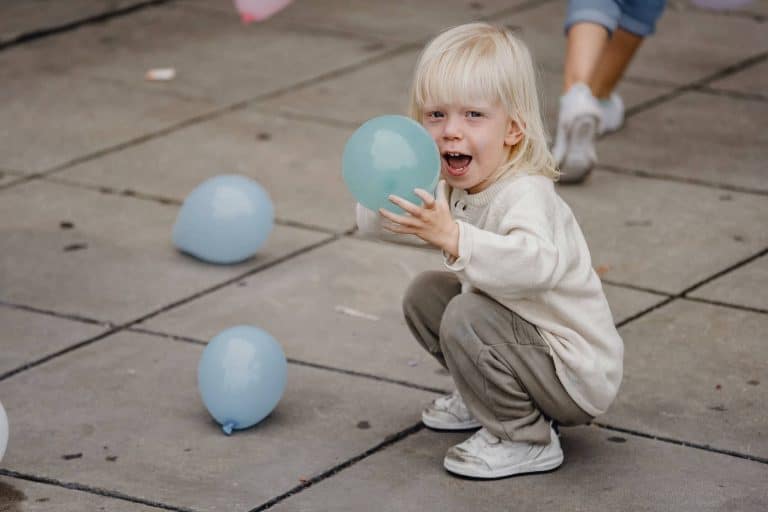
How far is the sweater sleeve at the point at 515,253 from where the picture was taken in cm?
359

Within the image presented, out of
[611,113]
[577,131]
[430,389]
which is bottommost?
[430,389]

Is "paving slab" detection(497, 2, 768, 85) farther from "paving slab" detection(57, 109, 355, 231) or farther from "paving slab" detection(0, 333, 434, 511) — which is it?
"paving slab" detection(0, 333, 434, 511)

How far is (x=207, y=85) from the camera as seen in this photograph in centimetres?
770

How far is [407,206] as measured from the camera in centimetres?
Result: 353

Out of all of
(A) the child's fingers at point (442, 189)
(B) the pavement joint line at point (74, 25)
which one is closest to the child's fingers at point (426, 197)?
(A) the child's fingers at point (442, 189)

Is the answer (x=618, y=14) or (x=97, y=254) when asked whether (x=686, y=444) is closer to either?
(x=97, y=254)

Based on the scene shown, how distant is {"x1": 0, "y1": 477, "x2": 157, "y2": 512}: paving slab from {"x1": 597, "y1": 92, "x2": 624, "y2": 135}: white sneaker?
12.5ft

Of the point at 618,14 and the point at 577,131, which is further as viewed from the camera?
the point at 618,14

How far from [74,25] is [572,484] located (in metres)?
5.78

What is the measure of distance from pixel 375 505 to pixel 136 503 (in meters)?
0.61

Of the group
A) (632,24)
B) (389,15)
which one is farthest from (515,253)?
(389,15)

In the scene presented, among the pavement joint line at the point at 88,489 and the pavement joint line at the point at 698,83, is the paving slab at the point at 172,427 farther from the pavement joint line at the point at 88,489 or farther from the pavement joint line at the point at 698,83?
the pavement joint line at the point at 698,83

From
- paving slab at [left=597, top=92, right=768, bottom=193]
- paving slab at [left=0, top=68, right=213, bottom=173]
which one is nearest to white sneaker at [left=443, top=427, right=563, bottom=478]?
paving slab at [left=597, top=92, right=768, bottom=193]

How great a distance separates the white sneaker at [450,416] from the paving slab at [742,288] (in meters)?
1.34
